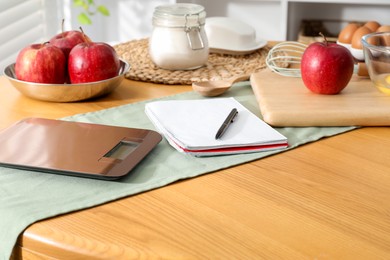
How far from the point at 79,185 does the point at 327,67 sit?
59 centimetres

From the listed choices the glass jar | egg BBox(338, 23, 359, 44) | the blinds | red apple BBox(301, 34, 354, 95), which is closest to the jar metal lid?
the glass jar

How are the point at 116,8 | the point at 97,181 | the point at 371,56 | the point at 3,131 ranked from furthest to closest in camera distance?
the point at 116,8 → the point at 371,56 → the point at 3,131 → the point at 97,181

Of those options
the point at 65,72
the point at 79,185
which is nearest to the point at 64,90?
the point at 65,72

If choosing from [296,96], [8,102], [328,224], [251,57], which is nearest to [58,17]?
[251,57]

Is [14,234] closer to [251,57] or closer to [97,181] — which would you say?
[97,181]

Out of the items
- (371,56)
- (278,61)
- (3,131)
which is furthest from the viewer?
(278,61)

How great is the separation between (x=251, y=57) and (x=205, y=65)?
15cm

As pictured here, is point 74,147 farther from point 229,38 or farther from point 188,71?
point 229,38

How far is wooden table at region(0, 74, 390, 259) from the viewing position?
77 centimetres

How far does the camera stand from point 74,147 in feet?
3.37

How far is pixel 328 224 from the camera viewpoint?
0.83 metres

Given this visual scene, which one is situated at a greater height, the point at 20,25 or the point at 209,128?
the point at 209,128

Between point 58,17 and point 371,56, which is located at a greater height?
point 371,56

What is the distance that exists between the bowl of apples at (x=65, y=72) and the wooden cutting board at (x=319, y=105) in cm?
33
